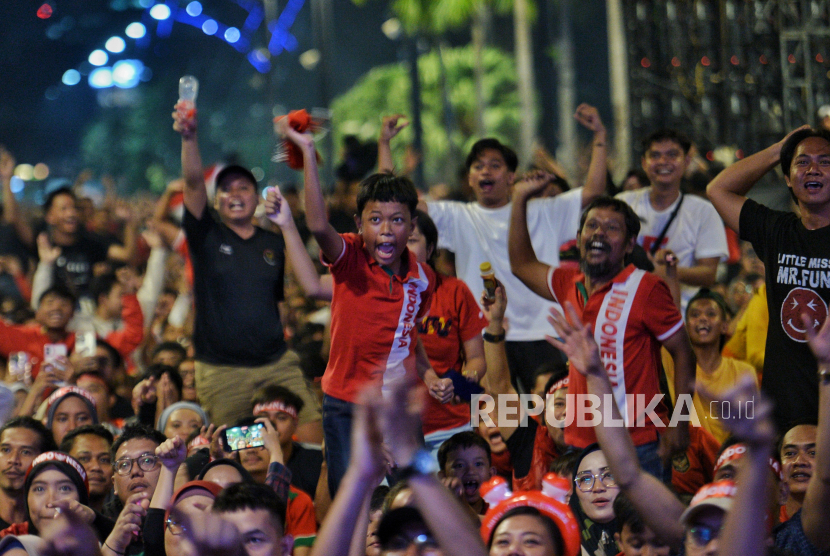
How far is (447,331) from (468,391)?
774 millimetres

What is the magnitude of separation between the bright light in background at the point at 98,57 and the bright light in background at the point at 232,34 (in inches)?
472

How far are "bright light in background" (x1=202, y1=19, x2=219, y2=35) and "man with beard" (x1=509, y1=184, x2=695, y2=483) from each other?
34.3m

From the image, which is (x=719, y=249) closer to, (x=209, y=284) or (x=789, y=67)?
(x=209, y=284)

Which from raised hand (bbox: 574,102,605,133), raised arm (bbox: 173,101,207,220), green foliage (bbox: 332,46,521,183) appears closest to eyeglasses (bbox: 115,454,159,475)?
raised arm (bbox: 173,101,207,220)

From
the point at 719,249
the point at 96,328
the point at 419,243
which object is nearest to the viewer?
the point at 419,243

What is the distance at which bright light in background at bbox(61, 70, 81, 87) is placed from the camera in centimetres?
2393

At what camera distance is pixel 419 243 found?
5.85m

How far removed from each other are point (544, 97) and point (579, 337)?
1708 cm

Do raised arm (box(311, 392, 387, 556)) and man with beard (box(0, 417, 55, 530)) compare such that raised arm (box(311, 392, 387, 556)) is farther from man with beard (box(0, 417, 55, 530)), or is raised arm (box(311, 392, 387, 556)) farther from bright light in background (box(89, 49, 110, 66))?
bright light in background (box(89, 49, 110, 66))

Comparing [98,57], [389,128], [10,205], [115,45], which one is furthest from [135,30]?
[389,128]

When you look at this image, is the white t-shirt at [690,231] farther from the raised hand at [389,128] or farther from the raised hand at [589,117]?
the raised hand at [389,128]

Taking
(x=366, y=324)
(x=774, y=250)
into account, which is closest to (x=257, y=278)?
(x=366, y=324)

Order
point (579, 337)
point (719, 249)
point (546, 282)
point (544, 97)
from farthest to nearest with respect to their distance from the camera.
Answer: point (544, 97), point (719, 249), point (546, 282), point (579, 337)

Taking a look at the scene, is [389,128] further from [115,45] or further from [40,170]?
[40,170]
